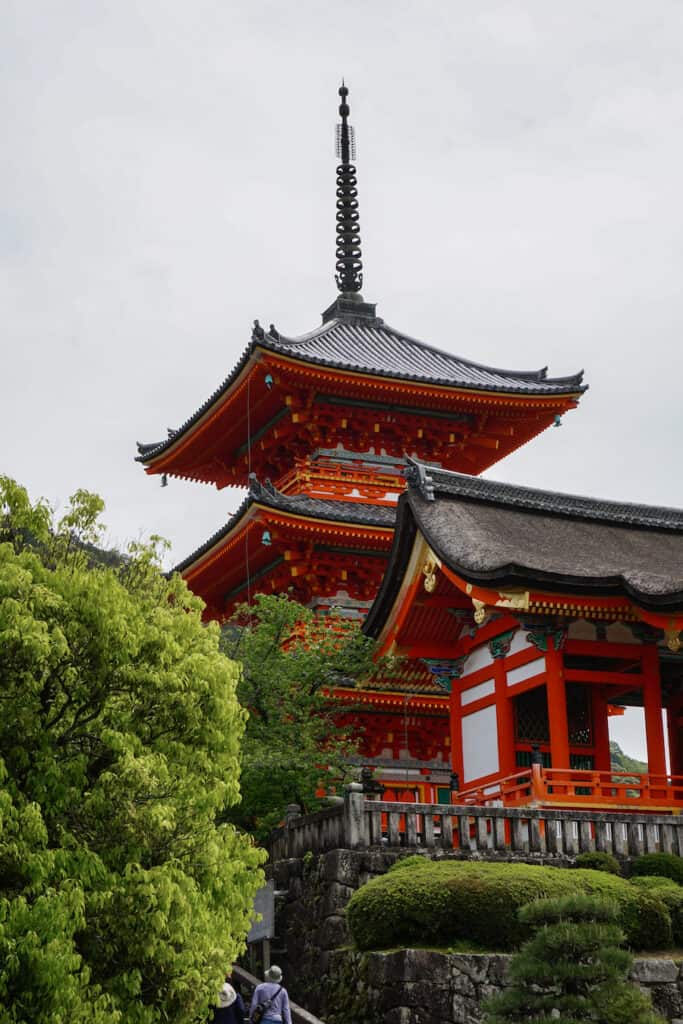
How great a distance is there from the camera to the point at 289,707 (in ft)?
86.8

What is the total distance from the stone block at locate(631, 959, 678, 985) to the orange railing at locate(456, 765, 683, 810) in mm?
4698

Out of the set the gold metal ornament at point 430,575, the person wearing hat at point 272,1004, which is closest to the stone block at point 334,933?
the person wearing hat at point 272,1004

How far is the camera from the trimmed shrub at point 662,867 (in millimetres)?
20594

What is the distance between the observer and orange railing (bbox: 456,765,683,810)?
22.9m

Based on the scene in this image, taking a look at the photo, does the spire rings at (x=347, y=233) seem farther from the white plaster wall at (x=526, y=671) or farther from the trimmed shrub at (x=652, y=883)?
the trimmed shrub at (x=652, y=883)

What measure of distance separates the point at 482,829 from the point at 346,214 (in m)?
28.0

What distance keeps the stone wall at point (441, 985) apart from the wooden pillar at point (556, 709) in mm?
5854

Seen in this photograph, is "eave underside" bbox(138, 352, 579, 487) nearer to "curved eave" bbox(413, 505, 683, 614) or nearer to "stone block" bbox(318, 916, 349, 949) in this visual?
"curved eave" bbox(413, 505, 683, 614)

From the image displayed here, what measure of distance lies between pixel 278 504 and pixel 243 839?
1686 cm

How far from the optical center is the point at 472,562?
81.2 ft

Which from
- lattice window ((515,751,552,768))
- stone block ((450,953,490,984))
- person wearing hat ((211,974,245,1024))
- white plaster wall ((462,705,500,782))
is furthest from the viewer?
lattice window ((515,751,552,768))

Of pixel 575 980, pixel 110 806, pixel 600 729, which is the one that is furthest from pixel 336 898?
pixel 600 729

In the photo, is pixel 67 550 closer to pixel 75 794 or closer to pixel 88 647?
pixel 88 647

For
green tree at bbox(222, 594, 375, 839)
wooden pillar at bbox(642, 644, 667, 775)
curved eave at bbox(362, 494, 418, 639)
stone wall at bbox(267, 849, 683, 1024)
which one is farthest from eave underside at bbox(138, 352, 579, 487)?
stone wall at bbox(267, 849, 683, 1024)
